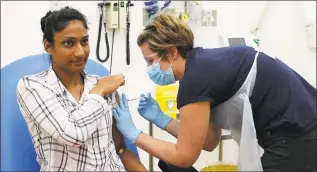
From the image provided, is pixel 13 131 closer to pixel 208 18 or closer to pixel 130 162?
pixel 130 162

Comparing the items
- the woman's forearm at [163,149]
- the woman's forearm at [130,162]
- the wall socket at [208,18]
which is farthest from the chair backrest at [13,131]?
the wall socket at [208,18]

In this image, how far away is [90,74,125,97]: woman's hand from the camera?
152 centimetres

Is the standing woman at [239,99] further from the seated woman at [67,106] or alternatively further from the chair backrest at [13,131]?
the chair backrest at [13,131]

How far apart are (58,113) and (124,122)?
36 centimetres

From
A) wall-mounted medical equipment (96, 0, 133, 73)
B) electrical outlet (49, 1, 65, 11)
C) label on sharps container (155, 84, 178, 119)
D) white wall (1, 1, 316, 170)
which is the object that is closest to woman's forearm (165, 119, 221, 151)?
label on sharps container (155, 84, 178, 119)

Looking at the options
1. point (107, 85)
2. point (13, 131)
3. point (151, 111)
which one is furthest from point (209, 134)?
point (13, 131)

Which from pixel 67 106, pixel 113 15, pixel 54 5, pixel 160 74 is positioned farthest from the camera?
pixel 113 15

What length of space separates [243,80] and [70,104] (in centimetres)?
70

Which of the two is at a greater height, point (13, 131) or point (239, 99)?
point (239, 99)

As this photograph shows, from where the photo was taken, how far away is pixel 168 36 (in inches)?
58.5

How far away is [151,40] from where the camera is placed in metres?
1.51

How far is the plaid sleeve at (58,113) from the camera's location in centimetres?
137

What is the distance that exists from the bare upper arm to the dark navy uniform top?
0.11 ft

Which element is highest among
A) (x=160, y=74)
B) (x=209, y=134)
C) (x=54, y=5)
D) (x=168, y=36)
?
(x=54, y=5)
